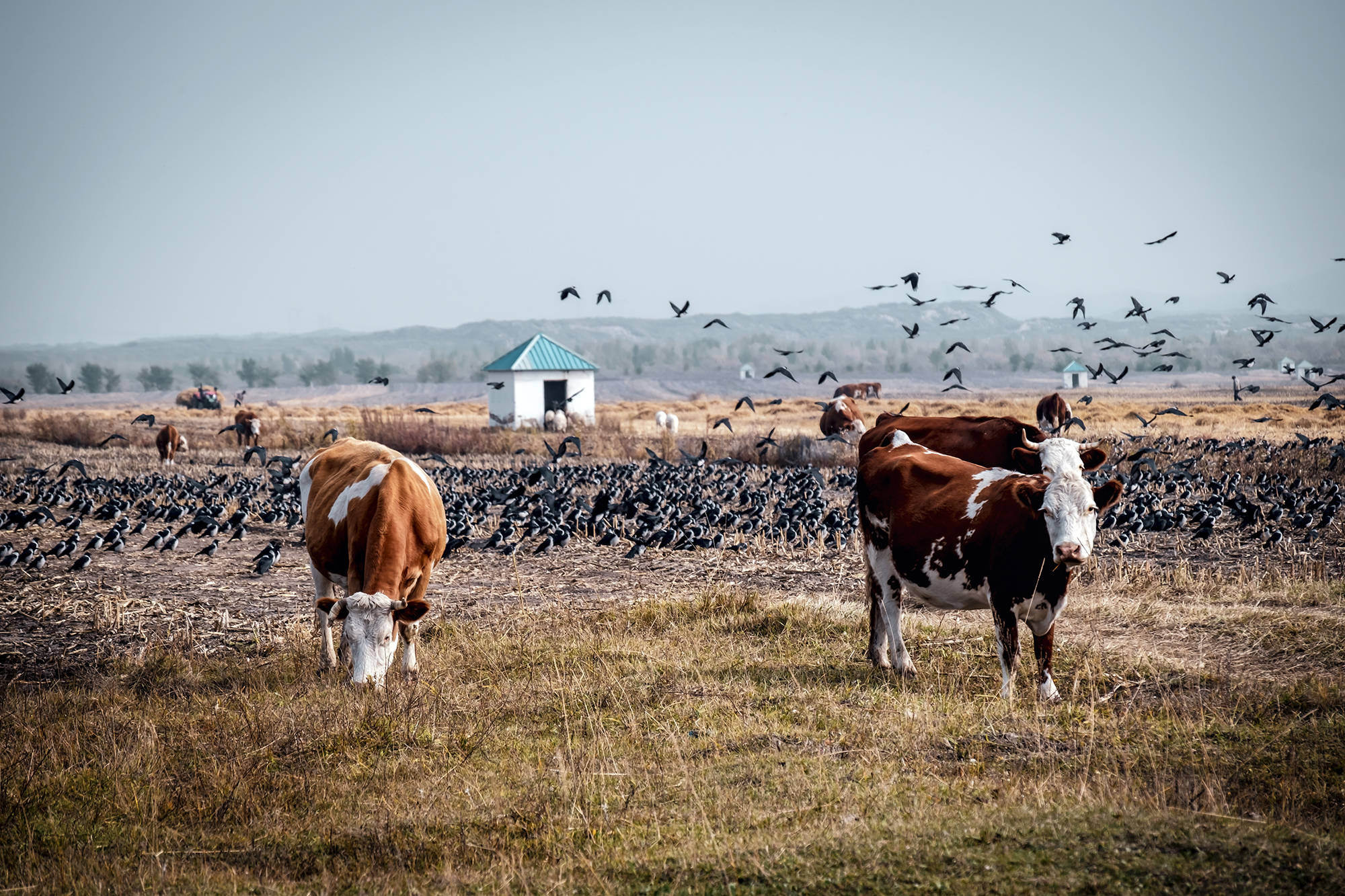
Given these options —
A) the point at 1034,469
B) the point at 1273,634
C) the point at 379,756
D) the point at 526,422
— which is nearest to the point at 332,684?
the point at 379,756

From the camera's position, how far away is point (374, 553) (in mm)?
9164

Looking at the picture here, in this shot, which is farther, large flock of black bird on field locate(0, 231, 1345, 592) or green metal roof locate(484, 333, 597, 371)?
green metal roof locate(484, 333, 597, 371)

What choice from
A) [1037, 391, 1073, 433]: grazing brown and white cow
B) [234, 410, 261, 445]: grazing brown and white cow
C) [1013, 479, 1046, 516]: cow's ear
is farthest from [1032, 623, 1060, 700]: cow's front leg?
[234, 410, 261, 445]: grazing brown and white cow

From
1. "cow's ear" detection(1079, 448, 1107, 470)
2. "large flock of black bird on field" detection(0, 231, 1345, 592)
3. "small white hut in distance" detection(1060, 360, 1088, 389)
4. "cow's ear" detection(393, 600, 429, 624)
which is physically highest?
"cow's ear" detection(1079, 448, 1107, 470)

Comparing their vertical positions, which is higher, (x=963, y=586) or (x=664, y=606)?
(x=963, y=586)

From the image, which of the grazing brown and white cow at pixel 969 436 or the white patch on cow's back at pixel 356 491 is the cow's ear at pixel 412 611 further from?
the grazing brown and white cow at pixel 969 436

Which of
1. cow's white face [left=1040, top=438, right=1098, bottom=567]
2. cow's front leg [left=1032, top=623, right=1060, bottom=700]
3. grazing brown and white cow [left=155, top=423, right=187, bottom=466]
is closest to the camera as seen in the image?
cow's white face [left=1040, top=438, right=1098, bottom=567]

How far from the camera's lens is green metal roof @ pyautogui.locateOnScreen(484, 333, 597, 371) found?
5084 cm

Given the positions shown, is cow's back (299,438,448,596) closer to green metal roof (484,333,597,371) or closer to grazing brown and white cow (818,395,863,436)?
grazing brown and white cow (818,395,863,436)

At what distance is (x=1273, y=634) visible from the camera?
1020 cm

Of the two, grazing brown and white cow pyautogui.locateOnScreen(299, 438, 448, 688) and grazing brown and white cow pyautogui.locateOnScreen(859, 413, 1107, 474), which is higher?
grazing brown and white cow pyautogui.locateOnScreen(859, 413, 1107, 474)

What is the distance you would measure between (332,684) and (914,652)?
18.1 feet

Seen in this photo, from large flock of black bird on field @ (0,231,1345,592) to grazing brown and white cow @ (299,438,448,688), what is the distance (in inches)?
206

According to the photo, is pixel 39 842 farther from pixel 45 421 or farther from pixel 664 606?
pixel 45 421
